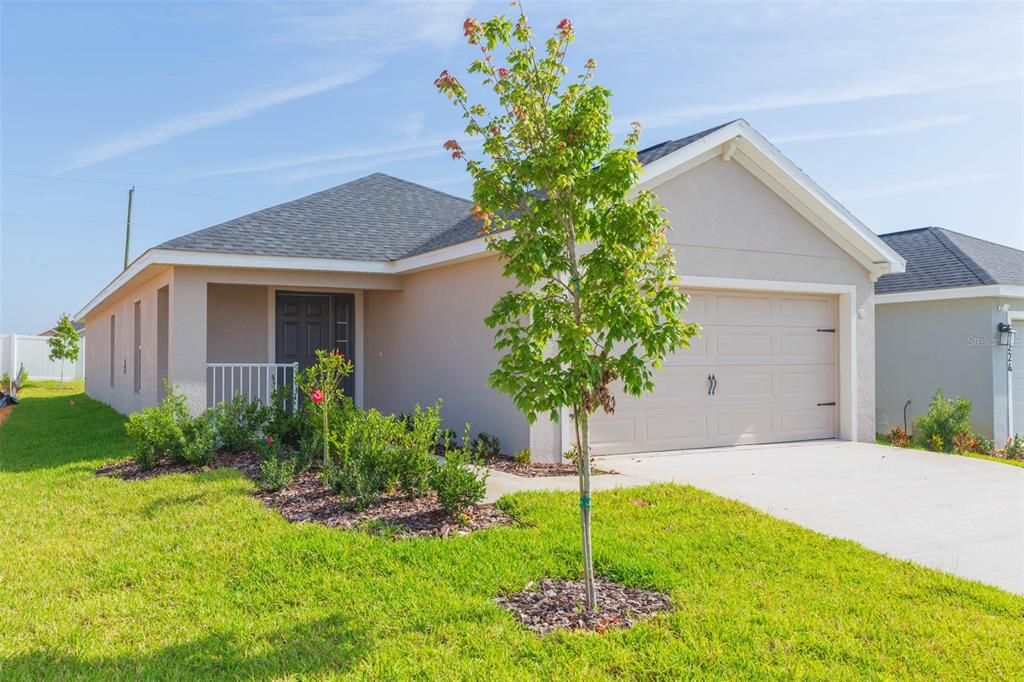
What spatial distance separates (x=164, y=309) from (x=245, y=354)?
5.13 feet

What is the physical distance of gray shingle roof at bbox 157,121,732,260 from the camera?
9578mm

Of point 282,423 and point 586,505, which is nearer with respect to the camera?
point 586,505

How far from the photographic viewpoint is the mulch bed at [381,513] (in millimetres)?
5445

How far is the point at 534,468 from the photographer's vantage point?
8.00 m

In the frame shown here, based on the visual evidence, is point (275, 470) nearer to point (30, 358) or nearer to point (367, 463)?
point (367, 463)

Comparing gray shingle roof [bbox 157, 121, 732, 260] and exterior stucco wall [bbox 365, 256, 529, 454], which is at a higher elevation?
gray shingle roof [bbox 157, 121, 732, 260]

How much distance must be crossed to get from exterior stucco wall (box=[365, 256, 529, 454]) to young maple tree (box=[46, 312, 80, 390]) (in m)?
23.2

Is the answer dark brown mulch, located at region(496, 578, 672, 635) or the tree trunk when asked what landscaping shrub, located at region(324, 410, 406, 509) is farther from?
the tree trunk

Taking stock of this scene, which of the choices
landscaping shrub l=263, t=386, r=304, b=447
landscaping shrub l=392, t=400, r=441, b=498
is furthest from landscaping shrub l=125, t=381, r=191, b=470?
landscaping shrub l=392, t=400, r=441, b=498

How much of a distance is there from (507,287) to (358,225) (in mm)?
4309

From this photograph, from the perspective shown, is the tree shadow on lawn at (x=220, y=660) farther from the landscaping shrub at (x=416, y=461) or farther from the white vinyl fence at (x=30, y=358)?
the white vinyl fence at (x=30, y=358)

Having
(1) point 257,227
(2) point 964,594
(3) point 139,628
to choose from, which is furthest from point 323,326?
(2) point 964,594

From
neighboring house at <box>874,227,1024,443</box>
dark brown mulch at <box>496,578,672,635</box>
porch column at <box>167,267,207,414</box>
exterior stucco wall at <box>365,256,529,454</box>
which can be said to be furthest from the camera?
neighboring house at <box>874,227,1024,443</box>

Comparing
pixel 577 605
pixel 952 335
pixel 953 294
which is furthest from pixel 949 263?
pixel 577 605
